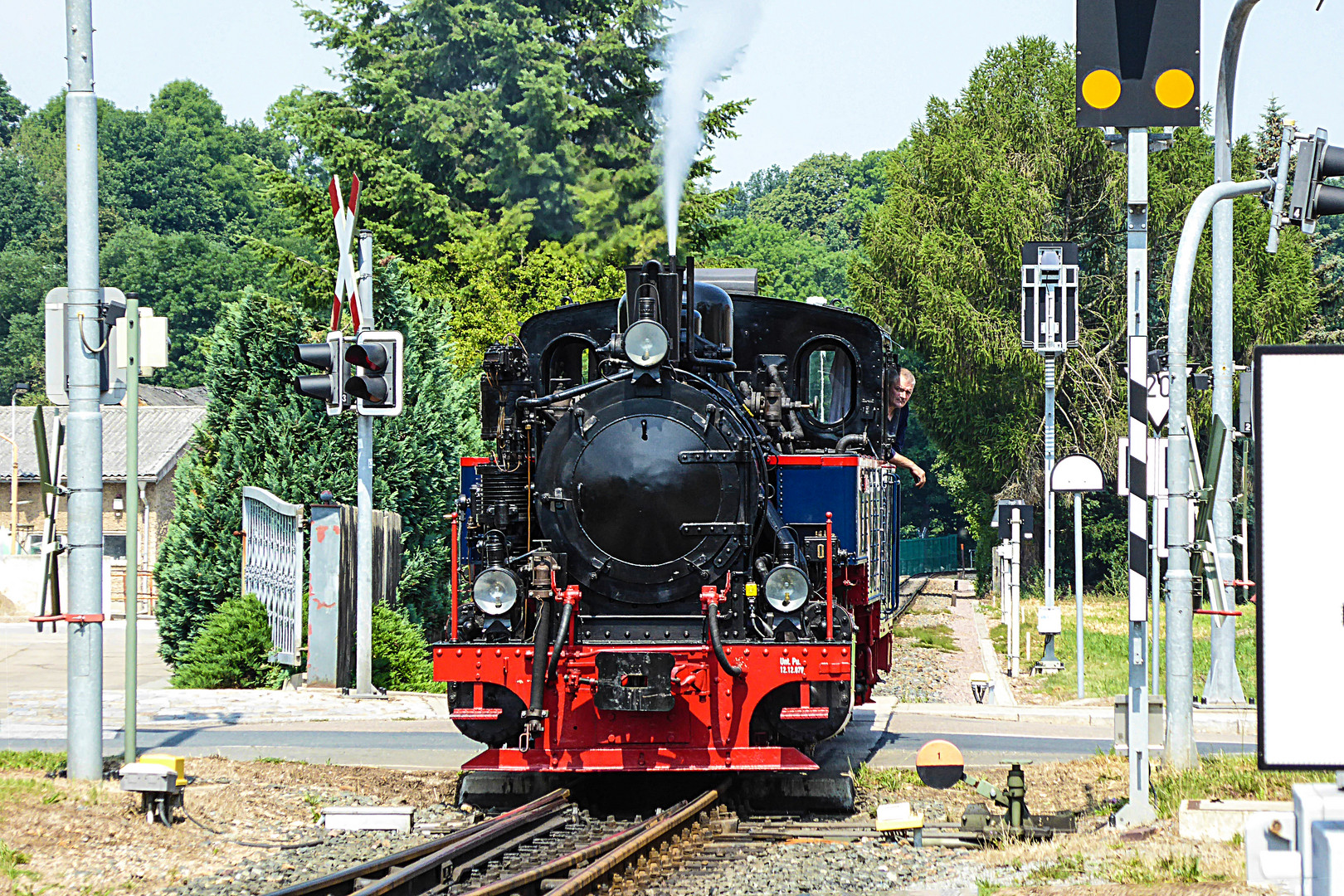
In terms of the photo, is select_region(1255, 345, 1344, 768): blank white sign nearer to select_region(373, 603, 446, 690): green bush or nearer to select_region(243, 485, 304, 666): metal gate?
select_region(243, 485, 304, 666): metal gate

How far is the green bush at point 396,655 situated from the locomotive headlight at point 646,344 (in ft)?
26.2

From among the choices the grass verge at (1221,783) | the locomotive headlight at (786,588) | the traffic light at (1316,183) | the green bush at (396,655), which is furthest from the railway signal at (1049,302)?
the locomotive headlight at (786,588)

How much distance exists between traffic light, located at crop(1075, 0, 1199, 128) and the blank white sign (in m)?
4.88

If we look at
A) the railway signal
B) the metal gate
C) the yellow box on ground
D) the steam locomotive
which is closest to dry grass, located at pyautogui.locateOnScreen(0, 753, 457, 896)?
the yellow box on ground

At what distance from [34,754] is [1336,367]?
28.7 feet

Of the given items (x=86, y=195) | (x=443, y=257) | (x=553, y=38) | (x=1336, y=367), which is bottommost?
(x=1336, y=367)

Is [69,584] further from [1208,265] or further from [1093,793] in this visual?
[1208,265]

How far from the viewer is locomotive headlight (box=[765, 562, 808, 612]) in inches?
383

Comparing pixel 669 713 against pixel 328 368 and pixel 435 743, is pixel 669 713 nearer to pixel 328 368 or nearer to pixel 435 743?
pixel 435 743

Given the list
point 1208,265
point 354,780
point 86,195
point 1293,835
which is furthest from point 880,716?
point 1208,265

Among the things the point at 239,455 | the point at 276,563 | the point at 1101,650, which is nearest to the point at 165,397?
the point at 239,455

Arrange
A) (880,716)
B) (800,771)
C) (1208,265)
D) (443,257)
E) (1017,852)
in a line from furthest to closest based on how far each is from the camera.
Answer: (1208,265) → (443,257) → (880,716) → (800,771) → (1017,852)

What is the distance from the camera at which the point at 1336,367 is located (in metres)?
4.78

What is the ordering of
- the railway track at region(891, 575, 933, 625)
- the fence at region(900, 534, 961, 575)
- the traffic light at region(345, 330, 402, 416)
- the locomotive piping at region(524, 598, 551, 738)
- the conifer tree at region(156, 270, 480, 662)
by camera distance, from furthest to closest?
the fence at region(900, 534, 961, 575)
the railway track at region(891, 575, 933, 625)
the conifer tree at region(156, 270, 480, 662)
the traffic light at region(345, 330, 402, 416)
the locomotive piping at region(524, 598, 551, 738)
